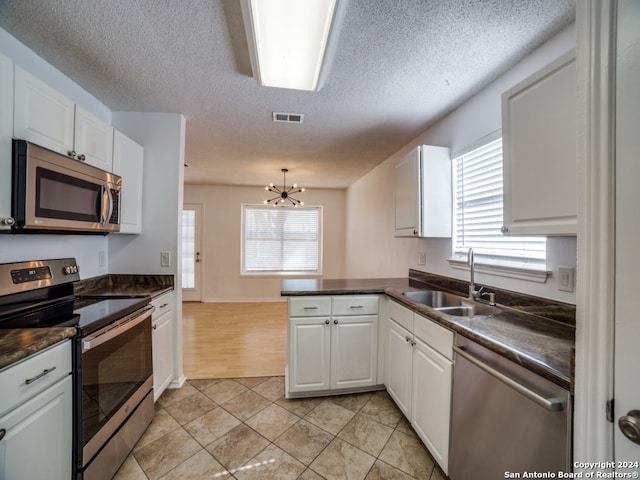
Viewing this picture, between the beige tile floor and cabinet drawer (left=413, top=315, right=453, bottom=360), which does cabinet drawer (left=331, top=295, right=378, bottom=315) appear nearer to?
cabinet drawer (left=413, top=315, right=453, bottom=360)

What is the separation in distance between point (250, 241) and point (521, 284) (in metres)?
4.70

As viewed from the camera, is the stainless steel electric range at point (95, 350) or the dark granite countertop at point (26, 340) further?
the stainless steel electric range at point (95, 350)

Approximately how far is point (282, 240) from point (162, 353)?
3592mm

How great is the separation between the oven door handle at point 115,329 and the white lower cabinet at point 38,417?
0.08 m

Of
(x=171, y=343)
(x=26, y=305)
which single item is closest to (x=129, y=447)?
(x=171, y=343)

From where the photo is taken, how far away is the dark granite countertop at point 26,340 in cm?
89

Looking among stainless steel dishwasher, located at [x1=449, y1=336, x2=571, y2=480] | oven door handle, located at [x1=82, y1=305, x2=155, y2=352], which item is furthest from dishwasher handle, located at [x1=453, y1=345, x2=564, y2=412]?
oven door handle, located at [x1=82, y1=305, x2=155, y2=352]

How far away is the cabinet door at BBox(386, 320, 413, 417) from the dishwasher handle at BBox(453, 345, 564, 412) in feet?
1.73

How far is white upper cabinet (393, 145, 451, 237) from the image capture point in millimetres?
2117

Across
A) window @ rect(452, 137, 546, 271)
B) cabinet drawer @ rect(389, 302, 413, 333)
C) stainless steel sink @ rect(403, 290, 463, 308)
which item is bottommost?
cabinet drawer @ rect(389, 302, 413, 333)

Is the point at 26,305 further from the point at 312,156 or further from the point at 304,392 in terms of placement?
the point at 312,156

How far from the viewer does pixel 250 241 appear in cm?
535

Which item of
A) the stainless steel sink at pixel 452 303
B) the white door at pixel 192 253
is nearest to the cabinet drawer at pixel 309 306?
the stainless steel sink at pixel 452 303

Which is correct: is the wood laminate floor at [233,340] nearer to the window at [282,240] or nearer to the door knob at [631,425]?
the window at [282,240]
